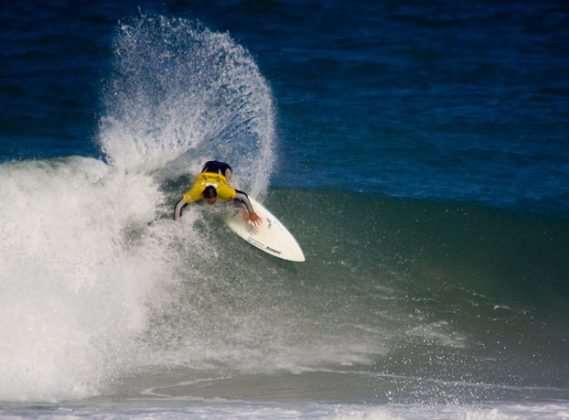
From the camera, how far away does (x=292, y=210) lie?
408 inches

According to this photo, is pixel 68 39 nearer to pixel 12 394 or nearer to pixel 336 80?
pixel 336 80

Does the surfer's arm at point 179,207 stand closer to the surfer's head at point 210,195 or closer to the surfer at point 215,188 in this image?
the surfer at point 215,188

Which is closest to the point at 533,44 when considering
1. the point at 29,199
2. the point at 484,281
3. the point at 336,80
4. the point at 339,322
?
the point at 336,80

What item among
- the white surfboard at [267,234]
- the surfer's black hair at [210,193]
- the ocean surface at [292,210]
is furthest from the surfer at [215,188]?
the ocean surface at [292,210]

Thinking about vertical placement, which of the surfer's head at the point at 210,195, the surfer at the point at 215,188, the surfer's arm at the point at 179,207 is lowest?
the surfer's head at the point at 210,195

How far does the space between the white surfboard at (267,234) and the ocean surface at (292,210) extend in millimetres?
142

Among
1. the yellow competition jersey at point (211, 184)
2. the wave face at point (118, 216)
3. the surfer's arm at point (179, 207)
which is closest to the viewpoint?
the wave face at point (118, 216)

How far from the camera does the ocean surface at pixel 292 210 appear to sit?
7.10m

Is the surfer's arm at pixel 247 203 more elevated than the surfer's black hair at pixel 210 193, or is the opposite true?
the surfer's arm at pixel 247 203

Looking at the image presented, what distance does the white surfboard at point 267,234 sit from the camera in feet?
29.8

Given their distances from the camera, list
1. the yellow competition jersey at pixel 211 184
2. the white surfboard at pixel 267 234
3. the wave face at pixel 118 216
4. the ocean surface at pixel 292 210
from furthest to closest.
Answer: the white surfboard at pixel 267 234 < the yellow competition jersey at pixel 211 184 < the wave face at pixel 118 216 < the ocean surface at pixel 292 210

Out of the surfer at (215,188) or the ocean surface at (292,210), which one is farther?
the surfer at (215,188)

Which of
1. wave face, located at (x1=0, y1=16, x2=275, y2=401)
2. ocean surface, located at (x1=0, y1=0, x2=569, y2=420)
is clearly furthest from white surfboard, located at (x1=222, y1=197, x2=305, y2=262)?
wave face, located at (x1=0, y1=16, x2=275, y2=401)

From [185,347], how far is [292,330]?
3.92 ft
